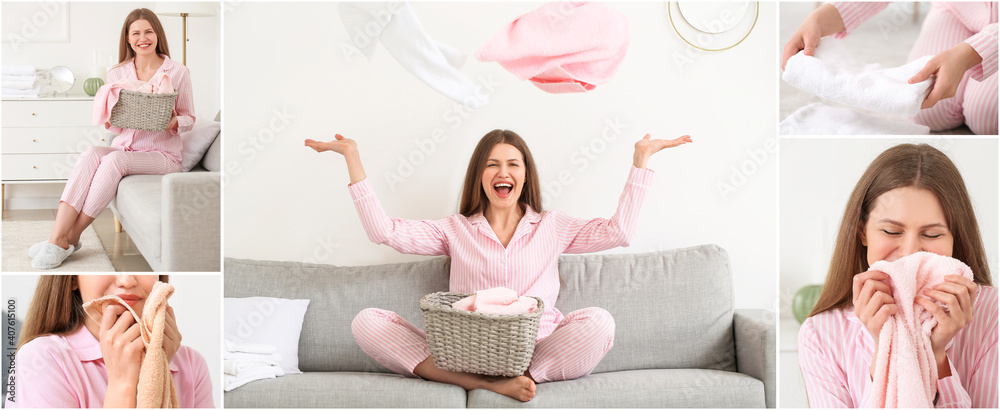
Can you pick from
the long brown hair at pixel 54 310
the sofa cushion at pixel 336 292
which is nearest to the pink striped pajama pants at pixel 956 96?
the sofa cushion at pixel 336 292

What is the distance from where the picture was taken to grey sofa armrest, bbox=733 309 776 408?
212 cm

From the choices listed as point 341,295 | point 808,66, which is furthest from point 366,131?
point 808,66

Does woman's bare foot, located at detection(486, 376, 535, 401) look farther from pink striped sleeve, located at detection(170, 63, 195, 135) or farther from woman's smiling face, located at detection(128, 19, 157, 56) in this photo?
woman's smiling face, located at detection(128, 19, 157, 56)

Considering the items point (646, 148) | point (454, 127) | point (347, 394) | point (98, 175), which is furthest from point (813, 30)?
point (98, 175)

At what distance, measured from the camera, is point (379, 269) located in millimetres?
2420

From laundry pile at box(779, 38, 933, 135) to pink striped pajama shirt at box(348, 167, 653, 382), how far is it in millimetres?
525

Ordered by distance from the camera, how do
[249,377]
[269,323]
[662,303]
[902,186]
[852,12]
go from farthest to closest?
[662,303] → [269,323] → [249,377] → [852,12] → [902,186]

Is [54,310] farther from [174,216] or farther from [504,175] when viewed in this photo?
[504,175]

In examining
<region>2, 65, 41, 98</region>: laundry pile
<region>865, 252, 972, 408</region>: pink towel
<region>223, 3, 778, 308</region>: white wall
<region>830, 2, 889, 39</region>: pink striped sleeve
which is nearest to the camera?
<region>865, 252, 972, 408</region>: pink towel

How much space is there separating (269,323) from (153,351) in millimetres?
616

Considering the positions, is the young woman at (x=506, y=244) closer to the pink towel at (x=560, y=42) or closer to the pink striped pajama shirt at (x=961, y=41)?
the pink towel at (x=560, y=42)

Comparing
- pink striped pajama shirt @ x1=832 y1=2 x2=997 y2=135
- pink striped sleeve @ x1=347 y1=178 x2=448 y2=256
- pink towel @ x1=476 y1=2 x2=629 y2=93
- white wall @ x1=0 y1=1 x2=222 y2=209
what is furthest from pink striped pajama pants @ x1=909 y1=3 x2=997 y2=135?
white wall @ x1=0 y1=1 x2=222 y2=209

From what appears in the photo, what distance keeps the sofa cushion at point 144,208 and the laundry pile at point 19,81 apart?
13.1 inches

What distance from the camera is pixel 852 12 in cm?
179
